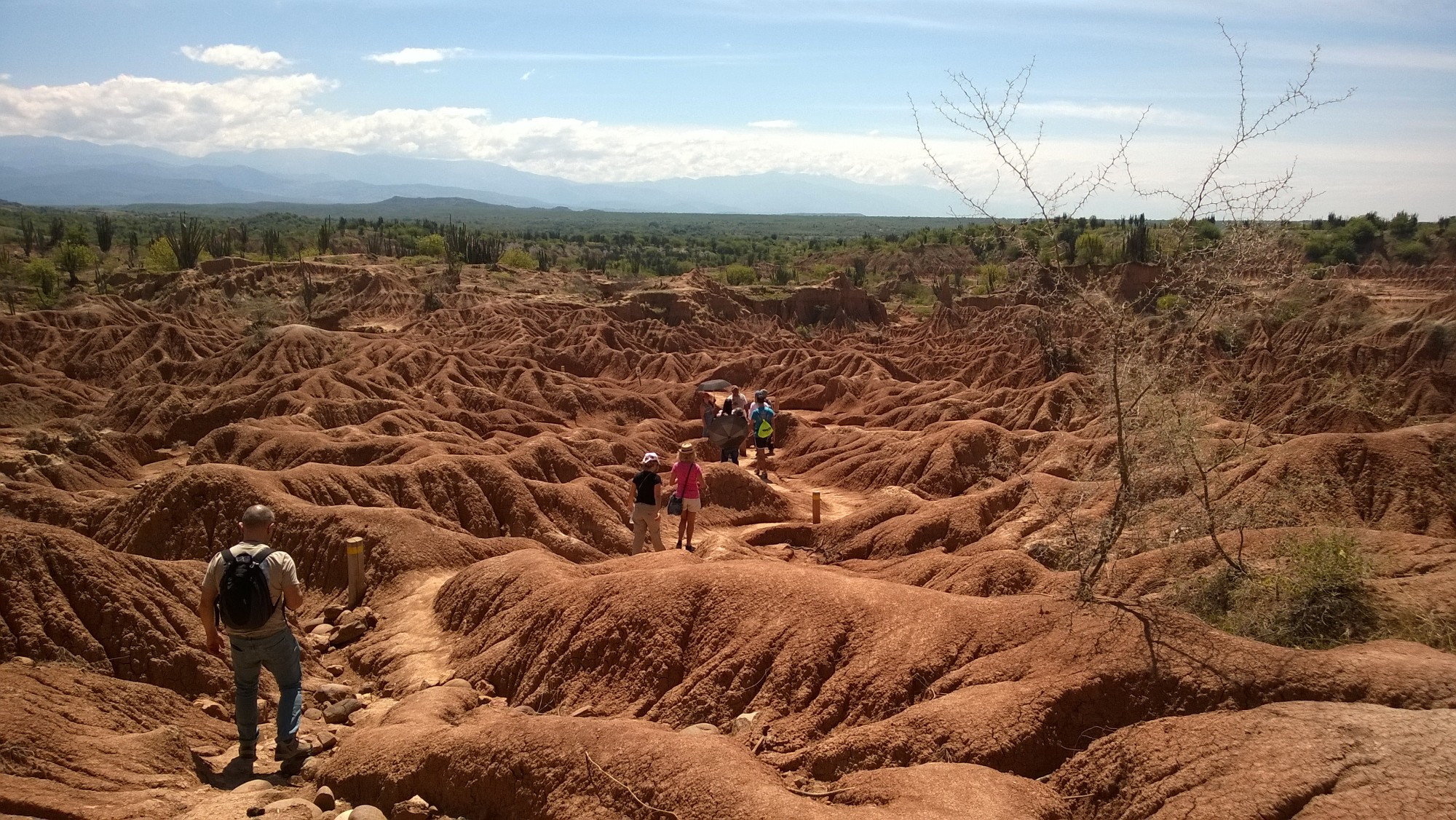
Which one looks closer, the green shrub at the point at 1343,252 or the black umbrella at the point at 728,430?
the black umbrella at the point at 728,430

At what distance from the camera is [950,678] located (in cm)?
744

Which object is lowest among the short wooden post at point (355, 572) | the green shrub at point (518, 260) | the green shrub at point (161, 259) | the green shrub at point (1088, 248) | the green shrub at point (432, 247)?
the short wooden post at point (355, 572)

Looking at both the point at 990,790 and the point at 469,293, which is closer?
the point at 990,790

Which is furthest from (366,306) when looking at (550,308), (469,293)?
(550,308)

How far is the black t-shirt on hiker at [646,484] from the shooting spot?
12.5 m

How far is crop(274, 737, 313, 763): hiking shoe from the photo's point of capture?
748 cm

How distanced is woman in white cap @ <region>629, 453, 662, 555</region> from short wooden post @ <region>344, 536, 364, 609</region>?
378 cm

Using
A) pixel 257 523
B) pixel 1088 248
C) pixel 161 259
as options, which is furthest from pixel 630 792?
pixel 161 259

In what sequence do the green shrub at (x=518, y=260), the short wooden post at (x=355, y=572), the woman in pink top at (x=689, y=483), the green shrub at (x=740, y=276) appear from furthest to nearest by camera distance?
the green shrub at (x=740, y=276) < the green shrub at (x=518, y=260) < the woman in pink top at (x=689, y=483) < the short wooden post at (x=355, y=572)

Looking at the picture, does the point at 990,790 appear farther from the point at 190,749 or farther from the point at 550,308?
the point at 550,308

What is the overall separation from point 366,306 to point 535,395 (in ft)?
69.8

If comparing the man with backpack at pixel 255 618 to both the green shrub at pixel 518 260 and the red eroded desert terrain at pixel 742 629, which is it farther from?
the green shrub at pixel 518 260

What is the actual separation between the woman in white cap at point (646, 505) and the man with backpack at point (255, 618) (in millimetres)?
5612

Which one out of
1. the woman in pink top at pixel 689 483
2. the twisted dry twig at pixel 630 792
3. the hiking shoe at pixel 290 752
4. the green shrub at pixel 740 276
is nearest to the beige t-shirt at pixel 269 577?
the hiking shoe at pixel 290 752
